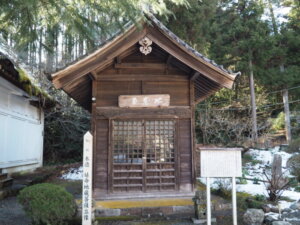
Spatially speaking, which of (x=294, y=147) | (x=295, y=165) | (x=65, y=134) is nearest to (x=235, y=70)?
(x=294, y=147)

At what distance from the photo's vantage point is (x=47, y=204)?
497 centimetres

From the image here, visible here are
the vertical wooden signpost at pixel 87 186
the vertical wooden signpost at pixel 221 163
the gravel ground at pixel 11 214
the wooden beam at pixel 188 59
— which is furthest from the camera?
the wooden beam at pixel 188 59

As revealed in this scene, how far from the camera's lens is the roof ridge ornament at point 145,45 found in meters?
6.83

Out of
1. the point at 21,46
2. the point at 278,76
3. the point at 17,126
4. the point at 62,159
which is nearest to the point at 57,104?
the point at 17,126

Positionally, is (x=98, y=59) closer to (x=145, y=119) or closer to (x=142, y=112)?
(x=142, y=112)

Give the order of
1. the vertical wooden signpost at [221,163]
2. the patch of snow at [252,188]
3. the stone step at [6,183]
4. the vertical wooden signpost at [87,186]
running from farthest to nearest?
the stone step at [6,183] → the patch of snow at [252,188] → the vertical wooden signpost at [221,163] → the vertical wooden signpost at [87,186]

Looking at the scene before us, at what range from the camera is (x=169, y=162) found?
23.9 feet

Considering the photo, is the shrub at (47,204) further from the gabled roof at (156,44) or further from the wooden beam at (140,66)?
the wooden beam at (140,66)

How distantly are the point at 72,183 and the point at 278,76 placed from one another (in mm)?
18071

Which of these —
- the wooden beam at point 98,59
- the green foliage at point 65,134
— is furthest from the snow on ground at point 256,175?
the wooden beam at point 98,59

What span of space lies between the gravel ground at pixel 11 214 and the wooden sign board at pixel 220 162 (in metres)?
4.13

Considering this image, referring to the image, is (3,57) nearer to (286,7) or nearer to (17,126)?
(17,126)

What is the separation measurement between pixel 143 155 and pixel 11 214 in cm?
369

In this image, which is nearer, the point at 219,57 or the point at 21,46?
the point at 21,46
